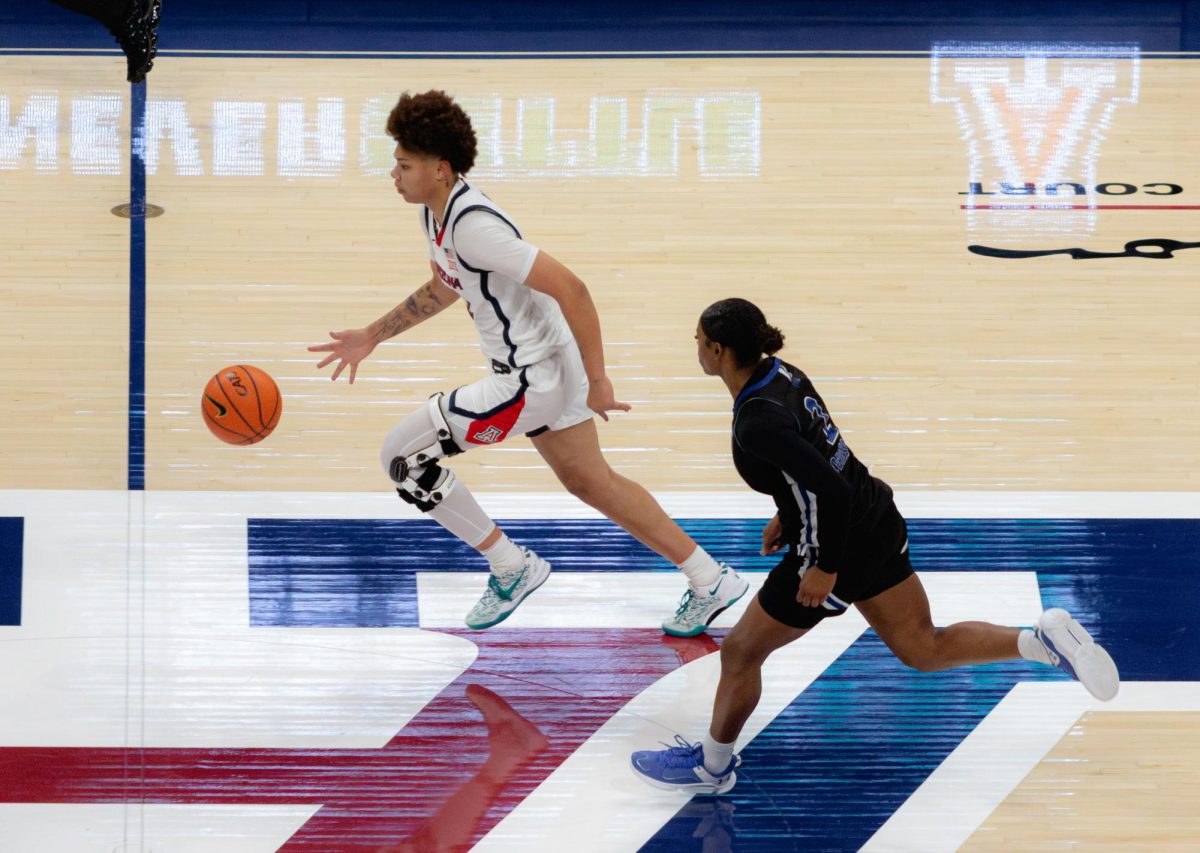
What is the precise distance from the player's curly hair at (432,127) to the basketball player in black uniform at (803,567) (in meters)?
1.08

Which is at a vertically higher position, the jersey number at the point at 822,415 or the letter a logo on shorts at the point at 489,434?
the jersey number at the point at 822,415

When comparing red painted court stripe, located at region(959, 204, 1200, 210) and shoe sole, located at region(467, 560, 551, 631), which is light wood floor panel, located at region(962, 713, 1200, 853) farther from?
red painted court stripe, located at region(959, 204, 1200, 210)

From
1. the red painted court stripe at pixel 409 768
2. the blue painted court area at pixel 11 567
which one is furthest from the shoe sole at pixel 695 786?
the blue painted court area at pixel 11 567

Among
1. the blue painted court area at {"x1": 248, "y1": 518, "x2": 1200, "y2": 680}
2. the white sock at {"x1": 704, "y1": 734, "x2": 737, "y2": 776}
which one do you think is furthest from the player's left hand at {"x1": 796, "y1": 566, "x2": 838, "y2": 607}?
the blue painted court area at {"x1": 248, "y1": 518, "x2": 1200, "y2": 680}

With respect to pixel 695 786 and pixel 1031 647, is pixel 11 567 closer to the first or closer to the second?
pixel 695 786

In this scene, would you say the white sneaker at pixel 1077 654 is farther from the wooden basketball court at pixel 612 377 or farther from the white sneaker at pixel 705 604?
the white sneaker at pixel 705 604

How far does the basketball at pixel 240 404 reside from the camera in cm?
565

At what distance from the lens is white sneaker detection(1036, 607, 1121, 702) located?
14.8 ft

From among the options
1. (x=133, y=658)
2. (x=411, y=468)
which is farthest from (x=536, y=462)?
(x=133, y=658)

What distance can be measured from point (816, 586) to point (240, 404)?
245 cm

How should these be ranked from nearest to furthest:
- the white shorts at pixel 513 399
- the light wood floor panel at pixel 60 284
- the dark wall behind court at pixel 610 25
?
the white shorts at pixel 513 399 → the light wood floor panel at pixel 60 284 → the dark wall behind court at pixel 610 25

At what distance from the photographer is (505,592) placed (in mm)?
5383

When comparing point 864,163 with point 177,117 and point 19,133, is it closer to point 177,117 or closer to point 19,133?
point 177,117

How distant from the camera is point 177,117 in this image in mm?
8555
